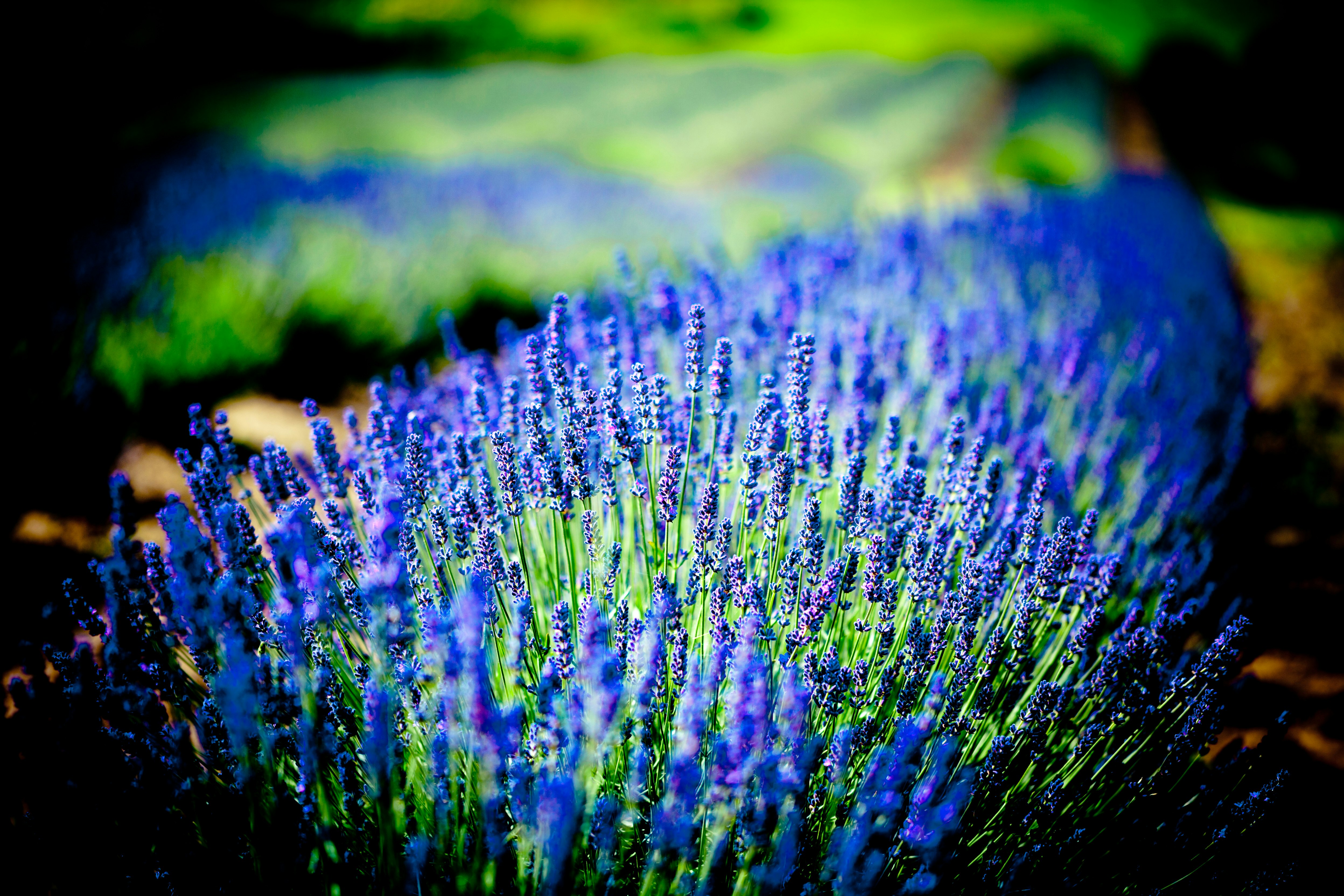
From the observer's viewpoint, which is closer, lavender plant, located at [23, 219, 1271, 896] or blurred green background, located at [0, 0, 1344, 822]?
lavender plant, located at [23, 219, 1271, 896]

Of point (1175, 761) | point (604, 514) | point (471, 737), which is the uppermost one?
point (604, 514)

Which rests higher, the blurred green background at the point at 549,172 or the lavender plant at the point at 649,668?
the blurred green background at the point at 549,172

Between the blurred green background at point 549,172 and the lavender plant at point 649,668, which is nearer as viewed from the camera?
the lavender plant at point 649,668

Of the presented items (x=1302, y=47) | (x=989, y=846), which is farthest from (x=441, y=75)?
(x=1302, y=47)

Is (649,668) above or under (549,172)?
under

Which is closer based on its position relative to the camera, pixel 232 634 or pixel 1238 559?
pixel 232 634

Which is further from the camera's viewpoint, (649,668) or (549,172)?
(549,172)

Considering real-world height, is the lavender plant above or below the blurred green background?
below

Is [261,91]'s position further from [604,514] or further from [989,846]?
[989,846]
